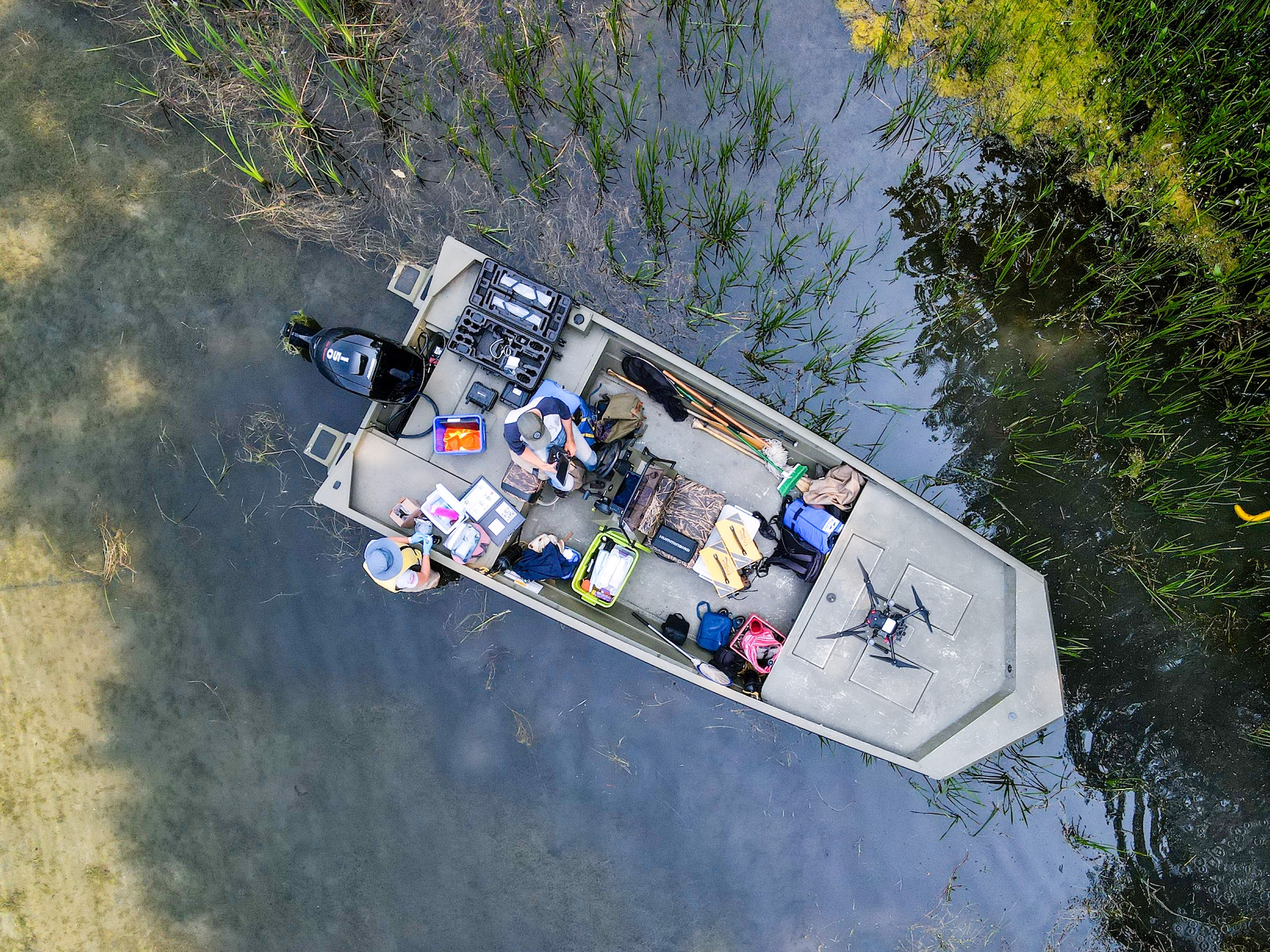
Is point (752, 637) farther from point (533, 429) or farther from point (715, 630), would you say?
point (533, 429)

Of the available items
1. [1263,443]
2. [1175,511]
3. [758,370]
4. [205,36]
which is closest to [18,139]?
[205,36]

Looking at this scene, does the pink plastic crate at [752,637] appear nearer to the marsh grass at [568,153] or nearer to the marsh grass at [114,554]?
the marsh grass at [568,153]

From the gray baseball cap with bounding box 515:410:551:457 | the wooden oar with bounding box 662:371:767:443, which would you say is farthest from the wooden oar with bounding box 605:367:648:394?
the gray baseball cap with bounding box 515:410:551:457

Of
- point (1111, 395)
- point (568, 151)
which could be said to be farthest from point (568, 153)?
point (1111, 395)

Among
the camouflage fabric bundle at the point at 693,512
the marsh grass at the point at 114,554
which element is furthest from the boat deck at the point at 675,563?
the marsh grass at the point at 114,554

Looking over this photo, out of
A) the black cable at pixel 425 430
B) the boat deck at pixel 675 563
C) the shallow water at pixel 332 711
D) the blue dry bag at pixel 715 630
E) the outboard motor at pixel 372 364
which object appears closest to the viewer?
the outboard motor at pixel 372 364

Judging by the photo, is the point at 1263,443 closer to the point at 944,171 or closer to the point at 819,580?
the point at 944,171
